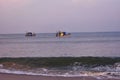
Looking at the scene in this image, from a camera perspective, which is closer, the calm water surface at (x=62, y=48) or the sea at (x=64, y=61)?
the sea at (x=64, y=61)

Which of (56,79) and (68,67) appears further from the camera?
(68,67)

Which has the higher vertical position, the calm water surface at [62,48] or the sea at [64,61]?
the sea at [64,61]

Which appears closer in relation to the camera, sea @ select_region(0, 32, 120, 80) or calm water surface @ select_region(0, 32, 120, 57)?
sea @ select_region(0, 32, 120, 80)

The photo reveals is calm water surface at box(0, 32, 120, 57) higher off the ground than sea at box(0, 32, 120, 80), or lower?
lower

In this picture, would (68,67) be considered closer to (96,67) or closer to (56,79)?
(96,67)

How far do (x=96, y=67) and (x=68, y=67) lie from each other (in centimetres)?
143

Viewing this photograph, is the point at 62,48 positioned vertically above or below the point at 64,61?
below

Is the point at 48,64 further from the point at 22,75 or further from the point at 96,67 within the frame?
the point at 22,75

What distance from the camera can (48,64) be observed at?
18.9m

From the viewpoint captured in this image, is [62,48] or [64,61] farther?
[62,48]

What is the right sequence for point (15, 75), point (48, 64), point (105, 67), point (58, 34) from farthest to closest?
point (58, 34)
point (48, 64)
point (105, 67)
point (15, 75)

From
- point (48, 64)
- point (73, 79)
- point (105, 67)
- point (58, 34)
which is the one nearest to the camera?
point (73, 79)

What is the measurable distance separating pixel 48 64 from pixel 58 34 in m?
45.8

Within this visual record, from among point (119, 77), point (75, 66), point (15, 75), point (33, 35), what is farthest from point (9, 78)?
point (33, 35)
